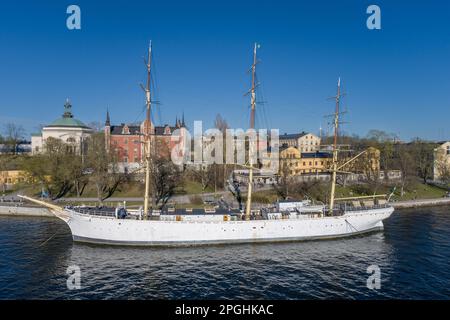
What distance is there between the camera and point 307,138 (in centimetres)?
12500

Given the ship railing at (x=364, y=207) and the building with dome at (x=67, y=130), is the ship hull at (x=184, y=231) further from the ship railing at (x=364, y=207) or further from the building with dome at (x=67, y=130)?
the building with dome at (x=67, y=130)

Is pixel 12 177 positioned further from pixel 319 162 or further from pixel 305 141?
pixel 305 141

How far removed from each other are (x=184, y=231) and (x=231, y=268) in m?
8.47

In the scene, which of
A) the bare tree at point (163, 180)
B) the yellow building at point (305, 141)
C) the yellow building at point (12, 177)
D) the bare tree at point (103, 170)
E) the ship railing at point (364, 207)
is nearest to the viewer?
the ship railing at point (364, 207)

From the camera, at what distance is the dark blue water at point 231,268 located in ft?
80.5

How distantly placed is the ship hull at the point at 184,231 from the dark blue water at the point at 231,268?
1.15 metres

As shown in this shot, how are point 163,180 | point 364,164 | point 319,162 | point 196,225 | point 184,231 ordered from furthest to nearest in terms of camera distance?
point 319,162, point 364,164, point 163,180, point 196,225, point 184,231

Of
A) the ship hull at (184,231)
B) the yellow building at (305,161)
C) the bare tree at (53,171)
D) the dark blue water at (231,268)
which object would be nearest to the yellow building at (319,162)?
the yellow building at (305,161)

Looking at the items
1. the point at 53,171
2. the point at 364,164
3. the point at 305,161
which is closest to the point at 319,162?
the point at 305,161

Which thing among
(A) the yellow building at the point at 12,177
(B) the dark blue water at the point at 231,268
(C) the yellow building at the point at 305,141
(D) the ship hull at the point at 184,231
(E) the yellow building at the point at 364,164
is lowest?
(B) the dark blue water at the point at 231,268

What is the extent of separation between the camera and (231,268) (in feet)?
97.8

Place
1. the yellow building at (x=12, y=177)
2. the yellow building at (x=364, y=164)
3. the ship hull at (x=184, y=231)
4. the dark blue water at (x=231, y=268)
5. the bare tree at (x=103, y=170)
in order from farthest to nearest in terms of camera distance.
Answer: the yellow building at (x=364, y=164), the yellow building at (x=12, y=177), the bare tree at (x=103, y=170), the ship hull at (x=184, y=231), the dark blue water at (x=231, y=268)

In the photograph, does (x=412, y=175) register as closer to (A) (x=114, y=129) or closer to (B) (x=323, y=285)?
(B) (x=323, y=285)
